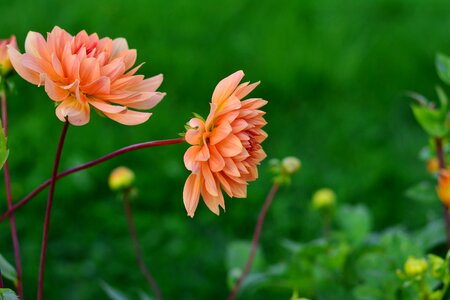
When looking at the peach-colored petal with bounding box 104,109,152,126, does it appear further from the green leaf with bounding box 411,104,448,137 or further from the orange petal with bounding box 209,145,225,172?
the green leaf with bounding box 411,104,448,137

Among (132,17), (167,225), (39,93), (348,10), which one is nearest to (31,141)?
(39,93)

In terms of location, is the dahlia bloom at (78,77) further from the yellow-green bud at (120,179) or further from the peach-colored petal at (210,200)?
the yellow-green bud at (120,179)

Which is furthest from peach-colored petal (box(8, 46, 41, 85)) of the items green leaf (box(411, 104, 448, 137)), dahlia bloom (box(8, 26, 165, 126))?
green leaf (box(411, 104, 448, 137))

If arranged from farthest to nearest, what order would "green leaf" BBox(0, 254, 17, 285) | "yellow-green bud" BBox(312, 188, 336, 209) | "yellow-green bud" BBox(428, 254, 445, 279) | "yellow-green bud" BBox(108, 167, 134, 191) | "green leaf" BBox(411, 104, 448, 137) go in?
"yellow-green bud" BBox(312, 188, 336, 209)
"yellow-green bud" BBox(108, 167, 134, 191)
"green leaf" BBox(411, 104, 448, 137)
"yellow-green bud" BBox(428, 254, 445, 279)
"green leaf" BBox(0, 254, 17, 285)

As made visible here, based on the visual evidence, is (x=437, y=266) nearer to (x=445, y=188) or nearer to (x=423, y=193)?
(x=445, y=188)

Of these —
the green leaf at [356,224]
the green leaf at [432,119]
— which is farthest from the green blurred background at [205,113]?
the green leaf at [432,119]

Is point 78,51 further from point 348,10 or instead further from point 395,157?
point 348,10

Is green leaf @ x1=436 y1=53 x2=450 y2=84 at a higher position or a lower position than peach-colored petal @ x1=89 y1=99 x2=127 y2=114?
higher
